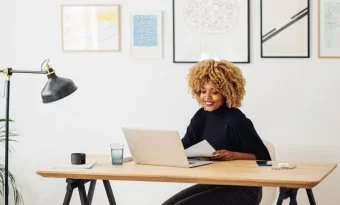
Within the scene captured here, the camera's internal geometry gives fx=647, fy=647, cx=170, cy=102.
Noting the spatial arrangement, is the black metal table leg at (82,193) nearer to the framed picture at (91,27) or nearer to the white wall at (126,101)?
the white wall at (126,101)

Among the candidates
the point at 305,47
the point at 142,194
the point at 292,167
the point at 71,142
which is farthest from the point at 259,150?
the point at 71,142

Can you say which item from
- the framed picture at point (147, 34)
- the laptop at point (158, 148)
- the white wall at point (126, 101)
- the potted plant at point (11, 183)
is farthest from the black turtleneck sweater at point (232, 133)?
the potted plant at point (11, 183)

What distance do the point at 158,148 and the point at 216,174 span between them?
0.39 m

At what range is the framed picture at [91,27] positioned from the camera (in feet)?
14.0

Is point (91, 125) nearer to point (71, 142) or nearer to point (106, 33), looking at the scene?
point (71, 142)

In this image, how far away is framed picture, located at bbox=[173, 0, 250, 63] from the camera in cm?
408

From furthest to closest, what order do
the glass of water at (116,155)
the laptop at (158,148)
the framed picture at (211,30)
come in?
the framed picture at (211,30), the glass of water at (116,155), the laptop at (158,148)

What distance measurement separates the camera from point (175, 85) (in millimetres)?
4227

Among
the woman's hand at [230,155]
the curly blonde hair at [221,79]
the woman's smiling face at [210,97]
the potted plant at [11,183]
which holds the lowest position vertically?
the potted plant at [11,183]

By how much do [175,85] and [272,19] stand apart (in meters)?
0.75

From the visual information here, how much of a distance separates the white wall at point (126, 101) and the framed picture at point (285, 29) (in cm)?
4

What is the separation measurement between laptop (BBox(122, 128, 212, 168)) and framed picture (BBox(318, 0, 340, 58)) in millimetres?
1291

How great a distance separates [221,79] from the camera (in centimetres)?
335

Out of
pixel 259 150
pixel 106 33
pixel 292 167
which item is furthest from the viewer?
pixel 106 33
